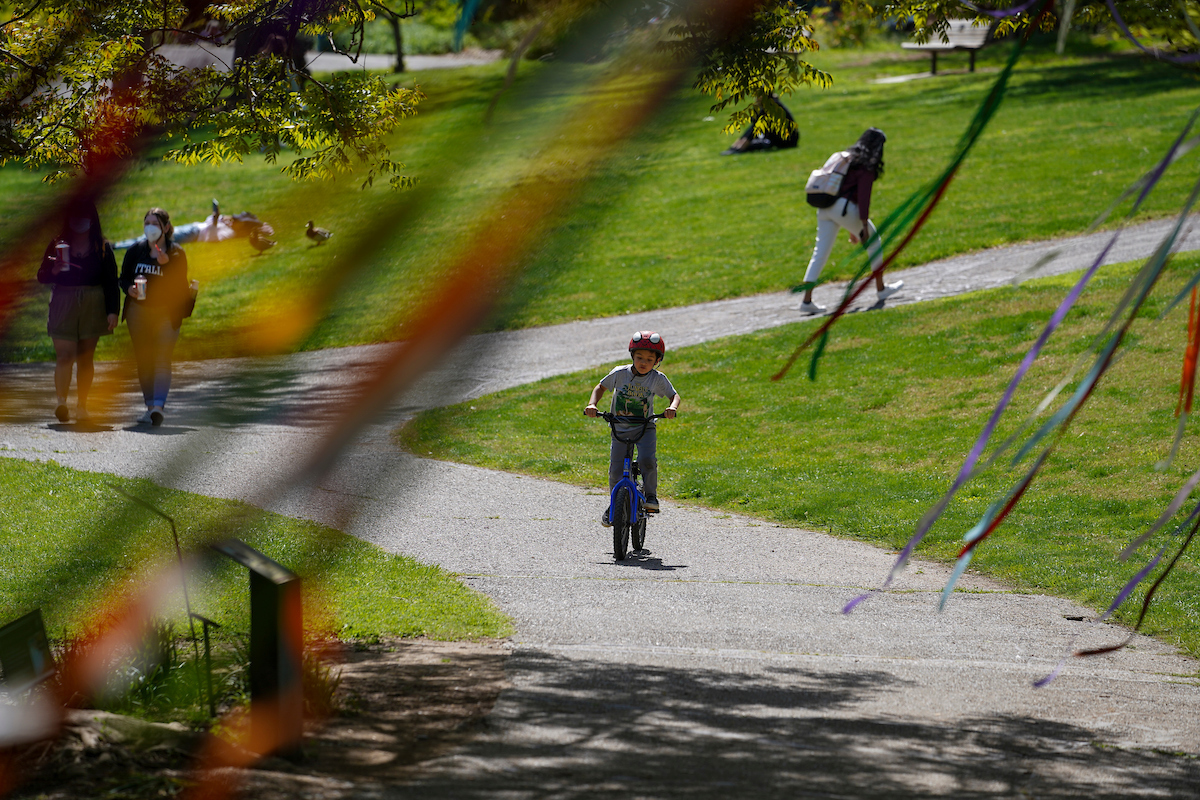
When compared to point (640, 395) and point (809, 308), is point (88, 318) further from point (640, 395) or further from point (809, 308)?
point (809, 308)

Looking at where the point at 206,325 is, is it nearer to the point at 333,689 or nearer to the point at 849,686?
the point at 333,689

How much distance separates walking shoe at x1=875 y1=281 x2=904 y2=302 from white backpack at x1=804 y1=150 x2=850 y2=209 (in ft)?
6.33

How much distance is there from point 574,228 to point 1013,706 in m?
5.05

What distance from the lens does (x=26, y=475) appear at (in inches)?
380

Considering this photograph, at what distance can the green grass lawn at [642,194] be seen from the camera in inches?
30.3

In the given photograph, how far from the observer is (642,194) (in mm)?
895

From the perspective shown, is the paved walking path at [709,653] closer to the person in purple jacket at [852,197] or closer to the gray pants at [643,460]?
the gray pants at [643,460]

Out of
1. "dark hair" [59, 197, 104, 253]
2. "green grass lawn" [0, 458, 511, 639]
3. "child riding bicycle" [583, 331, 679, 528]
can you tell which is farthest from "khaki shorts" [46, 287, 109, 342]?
"dark hair" [59, 197, 104, 253]

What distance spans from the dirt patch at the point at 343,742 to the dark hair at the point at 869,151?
403 inches

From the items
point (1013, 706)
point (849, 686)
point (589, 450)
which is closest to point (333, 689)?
point (849, 686)

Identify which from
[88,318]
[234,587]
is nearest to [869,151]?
[88,318]

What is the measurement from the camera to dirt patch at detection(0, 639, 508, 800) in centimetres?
340

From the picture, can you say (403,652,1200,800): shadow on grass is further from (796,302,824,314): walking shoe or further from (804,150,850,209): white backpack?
(796,302,824,314): walking shoe

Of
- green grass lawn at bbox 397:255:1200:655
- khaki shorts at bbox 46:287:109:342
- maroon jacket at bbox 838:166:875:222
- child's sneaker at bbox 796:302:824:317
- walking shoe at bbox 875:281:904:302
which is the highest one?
maroon jacket at bbox 838:166:875:222
